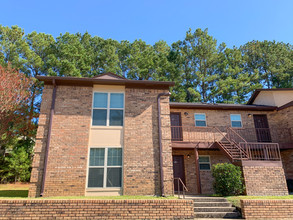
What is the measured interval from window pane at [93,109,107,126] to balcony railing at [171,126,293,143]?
5.30m

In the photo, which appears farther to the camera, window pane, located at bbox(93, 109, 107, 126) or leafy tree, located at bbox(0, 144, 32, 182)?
leafy tree, located at bbox(0, 144, 32, 182)

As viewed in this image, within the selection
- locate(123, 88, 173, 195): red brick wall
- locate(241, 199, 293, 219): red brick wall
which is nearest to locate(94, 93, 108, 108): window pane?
locate(123, 88, 173, 195): red brick wall

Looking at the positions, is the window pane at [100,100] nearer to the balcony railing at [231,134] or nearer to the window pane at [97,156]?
the window pane at [97,156]

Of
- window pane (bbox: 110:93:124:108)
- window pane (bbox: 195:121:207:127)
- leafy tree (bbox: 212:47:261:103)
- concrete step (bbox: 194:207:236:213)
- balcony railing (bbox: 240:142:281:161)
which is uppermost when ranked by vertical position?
leafy tree (bbox: 212:47:261:103)

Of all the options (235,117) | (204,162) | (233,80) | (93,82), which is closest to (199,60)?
(233,80)

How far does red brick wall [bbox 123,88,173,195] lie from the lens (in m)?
8.84

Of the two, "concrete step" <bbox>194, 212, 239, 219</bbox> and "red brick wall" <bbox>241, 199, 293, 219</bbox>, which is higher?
"red brick wall" <bbox>241, 199, 293, 219</bbox>

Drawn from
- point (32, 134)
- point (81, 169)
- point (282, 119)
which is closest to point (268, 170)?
point (282, 119)

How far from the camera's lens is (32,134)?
17.7 meters

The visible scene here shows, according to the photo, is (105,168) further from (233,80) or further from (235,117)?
(233,80)

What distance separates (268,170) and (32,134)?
57.2ft

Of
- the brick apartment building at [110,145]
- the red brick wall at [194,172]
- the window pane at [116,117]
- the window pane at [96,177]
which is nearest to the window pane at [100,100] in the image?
the brick apartment building at [110,145]

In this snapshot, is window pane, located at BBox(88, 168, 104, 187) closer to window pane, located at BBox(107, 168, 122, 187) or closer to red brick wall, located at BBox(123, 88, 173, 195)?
window pane, located at BBox(107, 168, 122, 187)

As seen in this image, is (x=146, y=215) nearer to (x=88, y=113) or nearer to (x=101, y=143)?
(x=101, y=143)
